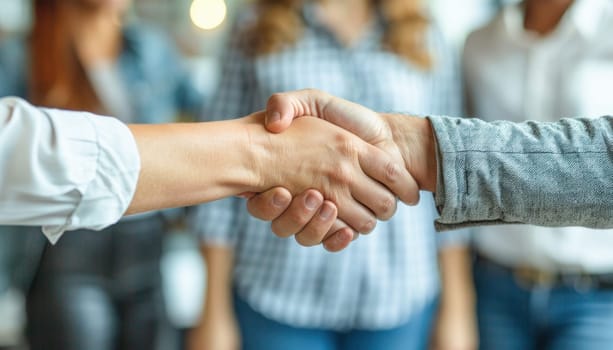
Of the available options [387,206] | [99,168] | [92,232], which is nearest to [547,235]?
[387,206]

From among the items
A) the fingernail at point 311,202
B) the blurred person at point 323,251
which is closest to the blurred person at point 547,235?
the blurred person at point 323,251

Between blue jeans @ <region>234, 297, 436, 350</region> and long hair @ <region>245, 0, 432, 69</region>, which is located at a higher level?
long hair @ <region>245, 0, 432, 69</region>

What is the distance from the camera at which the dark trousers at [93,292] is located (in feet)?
5.11

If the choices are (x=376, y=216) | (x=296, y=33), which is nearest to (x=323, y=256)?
(x=376, y=216)

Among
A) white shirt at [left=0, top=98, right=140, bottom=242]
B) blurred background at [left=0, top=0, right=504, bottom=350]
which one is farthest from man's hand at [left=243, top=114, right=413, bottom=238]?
blurred background at [left=0, top=0, right=504, bottom=350]

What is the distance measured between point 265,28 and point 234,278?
0.49m

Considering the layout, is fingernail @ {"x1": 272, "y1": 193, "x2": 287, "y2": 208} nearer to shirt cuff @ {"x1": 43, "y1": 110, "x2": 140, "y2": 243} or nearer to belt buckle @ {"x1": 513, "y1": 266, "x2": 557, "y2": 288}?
shirt cuff @ {"x1": 43, "y1": 110, "x2": 140, "y2": 243}

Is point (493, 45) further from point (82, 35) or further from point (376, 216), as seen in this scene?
point (82, 35)

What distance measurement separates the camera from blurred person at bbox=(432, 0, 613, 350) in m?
1.24

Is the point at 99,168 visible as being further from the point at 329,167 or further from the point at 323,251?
the point at 323,251

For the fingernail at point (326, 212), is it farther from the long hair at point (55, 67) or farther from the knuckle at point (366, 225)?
the long hair at point (55, 67)

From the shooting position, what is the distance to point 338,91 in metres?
1.36

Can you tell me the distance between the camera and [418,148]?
1.00m

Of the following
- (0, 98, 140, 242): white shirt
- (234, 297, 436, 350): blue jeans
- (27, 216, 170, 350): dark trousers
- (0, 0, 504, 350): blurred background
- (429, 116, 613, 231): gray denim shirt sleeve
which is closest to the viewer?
(0, 98, 140, 242): white shirt
